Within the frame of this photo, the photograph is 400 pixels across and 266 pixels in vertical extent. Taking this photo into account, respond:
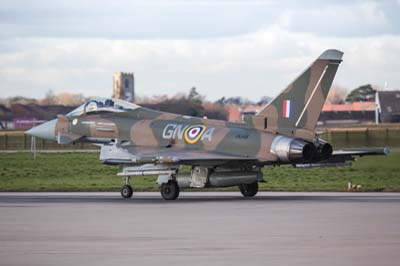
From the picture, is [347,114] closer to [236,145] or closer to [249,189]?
[249,189]

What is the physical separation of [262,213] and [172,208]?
10.4 ft

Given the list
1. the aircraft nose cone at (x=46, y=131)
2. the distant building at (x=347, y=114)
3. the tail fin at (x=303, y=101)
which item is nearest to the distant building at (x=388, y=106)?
the distant building at (x=347, y=114)

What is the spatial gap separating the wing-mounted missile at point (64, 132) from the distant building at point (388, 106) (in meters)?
75.1

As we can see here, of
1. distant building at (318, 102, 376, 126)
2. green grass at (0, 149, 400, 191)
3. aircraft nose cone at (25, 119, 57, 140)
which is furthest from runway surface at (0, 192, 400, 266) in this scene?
distant building at (318, 102, 376, 126)

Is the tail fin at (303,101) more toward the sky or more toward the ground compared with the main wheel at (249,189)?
more toward the sky

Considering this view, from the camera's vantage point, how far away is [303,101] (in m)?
29.9

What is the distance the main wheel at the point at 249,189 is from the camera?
3119 centimetres

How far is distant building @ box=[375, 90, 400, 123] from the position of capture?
4144 inches

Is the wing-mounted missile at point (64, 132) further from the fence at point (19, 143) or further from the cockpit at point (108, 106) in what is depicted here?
the fence at point (19, 143)

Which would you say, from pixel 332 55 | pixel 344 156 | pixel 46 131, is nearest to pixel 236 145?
pixel 344 156

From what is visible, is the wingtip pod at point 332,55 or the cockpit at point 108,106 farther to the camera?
the cockpit at point 108,106

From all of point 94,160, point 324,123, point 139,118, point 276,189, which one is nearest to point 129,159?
point 139,118

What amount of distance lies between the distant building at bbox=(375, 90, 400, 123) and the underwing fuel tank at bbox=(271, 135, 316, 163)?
7756 centimetres

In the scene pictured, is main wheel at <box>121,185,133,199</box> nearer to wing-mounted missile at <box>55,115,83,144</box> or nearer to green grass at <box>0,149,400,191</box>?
wing-mounted missile at <box>55,115,83,144</box>
